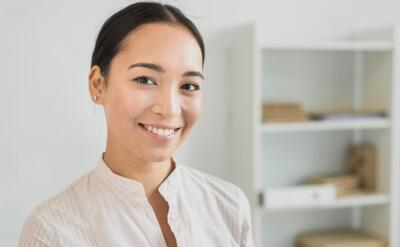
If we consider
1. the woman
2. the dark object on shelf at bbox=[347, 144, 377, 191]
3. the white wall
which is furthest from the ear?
the dark object on shelf at bbox=[347, 144, 377, 191]

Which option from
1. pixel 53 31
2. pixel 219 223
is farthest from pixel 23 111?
pixel 219 223

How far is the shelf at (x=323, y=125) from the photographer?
239cm

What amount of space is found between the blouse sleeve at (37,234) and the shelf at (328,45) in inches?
56.4

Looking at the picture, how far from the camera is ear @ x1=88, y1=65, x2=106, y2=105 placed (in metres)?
1.23

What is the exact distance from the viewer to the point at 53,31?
7.27 ft

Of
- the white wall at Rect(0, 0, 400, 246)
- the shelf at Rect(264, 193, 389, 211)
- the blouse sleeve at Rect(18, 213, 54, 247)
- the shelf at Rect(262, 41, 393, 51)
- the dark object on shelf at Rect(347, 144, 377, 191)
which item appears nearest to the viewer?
the blouse sleeve at Rect(18, 213, 54, 247)

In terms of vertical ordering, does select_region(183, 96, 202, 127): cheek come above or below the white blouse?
above

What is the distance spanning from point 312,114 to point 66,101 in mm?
1096

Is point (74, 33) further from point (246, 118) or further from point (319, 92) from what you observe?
point (319, 92)

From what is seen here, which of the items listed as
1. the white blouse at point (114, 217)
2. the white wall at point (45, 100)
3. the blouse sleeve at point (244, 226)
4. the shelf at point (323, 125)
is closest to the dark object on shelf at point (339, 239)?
the shelf at point (323, 125)

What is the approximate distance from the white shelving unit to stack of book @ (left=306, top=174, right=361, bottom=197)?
7 cm

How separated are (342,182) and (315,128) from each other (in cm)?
34

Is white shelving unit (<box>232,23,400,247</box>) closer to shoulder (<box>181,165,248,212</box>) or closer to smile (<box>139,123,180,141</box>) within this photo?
shoulder (<box>181,165,248,212</box>)

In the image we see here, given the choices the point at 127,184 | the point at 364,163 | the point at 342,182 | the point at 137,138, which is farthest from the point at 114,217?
the point at 364,163
